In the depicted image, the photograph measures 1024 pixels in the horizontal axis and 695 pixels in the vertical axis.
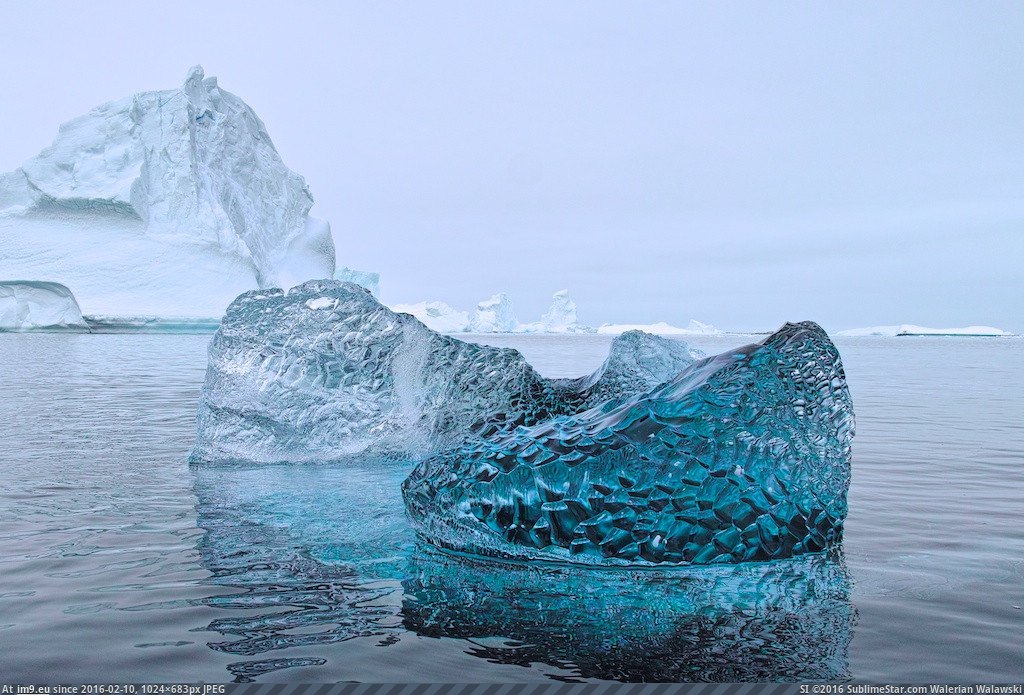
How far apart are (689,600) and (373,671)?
121 centimetres

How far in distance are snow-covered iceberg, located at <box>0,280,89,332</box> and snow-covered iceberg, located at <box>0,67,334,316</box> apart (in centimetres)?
105

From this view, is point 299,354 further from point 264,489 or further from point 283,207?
point 283,207

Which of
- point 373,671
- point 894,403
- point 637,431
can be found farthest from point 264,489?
point 894,403

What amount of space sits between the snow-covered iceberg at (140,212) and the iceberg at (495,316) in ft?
125

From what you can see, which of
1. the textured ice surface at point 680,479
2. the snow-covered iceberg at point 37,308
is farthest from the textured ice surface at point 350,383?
the snow-covered iceberg at point 37,308

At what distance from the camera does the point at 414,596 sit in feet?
8.75

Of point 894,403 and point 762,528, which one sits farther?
point 894,403

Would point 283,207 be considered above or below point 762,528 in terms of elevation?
above

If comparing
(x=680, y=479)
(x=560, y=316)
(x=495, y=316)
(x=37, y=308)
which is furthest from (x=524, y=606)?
(x=560, y=316)

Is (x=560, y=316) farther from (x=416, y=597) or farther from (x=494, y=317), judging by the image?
(x=416, y=597)

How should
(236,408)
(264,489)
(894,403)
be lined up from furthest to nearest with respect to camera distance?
1. (894,403)
2. (236,408)
3. (264,489)

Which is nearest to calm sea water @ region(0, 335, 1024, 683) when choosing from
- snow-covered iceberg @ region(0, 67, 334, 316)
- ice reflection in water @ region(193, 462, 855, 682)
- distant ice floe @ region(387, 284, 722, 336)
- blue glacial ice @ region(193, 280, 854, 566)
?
ice reflection in water @ region(193, 462, 855, 682)

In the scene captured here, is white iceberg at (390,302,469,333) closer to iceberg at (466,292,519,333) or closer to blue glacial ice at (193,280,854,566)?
iceberg at (466,292,519,333)

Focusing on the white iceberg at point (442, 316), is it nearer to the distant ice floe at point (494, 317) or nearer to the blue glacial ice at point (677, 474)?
the distant ice floe at point (494, 317)
